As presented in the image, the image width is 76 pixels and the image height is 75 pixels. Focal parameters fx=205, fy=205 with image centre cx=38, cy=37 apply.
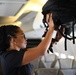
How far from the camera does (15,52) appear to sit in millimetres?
2242

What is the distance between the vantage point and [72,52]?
12.0 m

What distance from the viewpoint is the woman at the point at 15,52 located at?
2.05 m

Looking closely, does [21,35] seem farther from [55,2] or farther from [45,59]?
[45,59]

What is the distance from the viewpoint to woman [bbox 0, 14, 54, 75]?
2051 millimetres

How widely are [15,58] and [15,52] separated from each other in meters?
0.08

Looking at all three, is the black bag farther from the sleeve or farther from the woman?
Answer: the sleeve

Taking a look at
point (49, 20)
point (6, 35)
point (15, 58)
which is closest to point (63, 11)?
point (49, 20)

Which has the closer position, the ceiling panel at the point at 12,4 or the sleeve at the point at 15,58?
the sleeve at the point at 15,58

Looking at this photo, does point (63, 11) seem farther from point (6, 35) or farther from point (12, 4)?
point (12, 4)

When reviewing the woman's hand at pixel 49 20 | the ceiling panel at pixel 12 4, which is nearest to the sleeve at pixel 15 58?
the woman's hand at pixel 49 20

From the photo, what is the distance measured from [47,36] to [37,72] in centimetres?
301

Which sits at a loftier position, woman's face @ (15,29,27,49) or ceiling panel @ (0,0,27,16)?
ceiling panel @ (0,0,27,16)

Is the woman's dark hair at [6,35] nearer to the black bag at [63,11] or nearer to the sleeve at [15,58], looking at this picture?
the sleeve at [15,58]

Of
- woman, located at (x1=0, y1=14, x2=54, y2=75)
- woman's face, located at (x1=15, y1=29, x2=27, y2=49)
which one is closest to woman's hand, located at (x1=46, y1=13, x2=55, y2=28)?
woman, located at (x1=0, y1=14, x2=54, y2=75)
